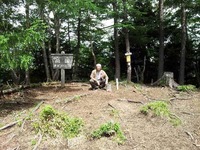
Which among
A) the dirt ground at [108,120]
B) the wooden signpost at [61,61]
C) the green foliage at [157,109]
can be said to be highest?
the wooden signpost at [61,61]

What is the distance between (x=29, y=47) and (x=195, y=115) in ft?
14.8

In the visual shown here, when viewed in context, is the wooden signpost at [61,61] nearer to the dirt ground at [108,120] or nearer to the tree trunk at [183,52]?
the dirt ground at [108,120]

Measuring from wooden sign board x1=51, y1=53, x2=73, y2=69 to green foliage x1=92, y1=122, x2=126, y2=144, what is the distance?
6241 millimetres


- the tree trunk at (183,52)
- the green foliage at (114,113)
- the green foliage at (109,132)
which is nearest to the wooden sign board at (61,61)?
the green foliage at (114,113)

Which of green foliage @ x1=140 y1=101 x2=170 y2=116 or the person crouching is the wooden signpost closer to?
the person crouching

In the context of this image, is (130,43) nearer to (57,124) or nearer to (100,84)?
(100,84)

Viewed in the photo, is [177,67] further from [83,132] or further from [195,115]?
[83,132]

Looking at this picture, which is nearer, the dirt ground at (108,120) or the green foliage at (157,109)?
the dirt ground at (108,120)

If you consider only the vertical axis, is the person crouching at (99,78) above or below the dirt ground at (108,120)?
above

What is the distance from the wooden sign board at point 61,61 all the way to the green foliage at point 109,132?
20.5 feet

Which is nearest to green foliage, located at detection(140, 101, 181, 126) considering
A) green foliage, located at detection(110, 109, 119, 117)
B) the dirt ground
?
the dirt ground

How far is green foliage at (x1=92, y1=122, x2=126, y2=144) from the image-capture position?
5.56 meters

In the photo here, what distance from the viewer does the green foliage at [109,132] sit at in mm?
5558

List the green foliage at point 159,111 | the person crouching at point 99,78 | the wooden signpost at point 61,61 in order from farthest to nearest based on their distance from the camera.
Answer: the wooden signpost at point 61,61
the person crouching at point 99,78
the green foliage at point 159,111
